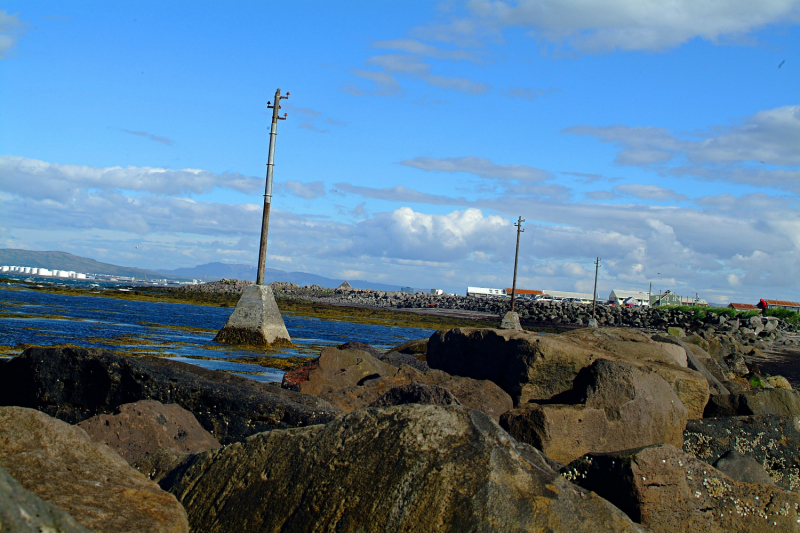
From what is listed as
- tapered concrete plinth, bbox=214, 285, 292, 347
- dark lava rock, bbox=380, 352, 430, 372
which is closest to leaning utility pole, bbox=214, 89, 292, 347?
tapered concrete plinth, bbox=214, 285, 292, 347

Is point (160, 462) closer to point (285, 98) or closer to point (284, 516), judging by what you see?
point (284, 516)

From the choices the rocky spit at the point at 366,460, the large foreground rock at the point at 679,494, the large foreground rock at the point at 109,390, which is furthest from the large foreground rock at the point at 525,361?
the large foreground rock at the point at 679,494

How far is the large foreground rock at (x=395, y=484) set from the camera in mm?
3670

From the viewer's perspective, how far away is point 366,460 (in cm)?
398

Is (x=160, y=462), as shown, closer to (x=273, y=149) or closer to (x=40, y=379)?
(x=40, y=379)

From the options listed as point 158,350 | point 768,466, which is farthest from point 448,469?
point 158,350

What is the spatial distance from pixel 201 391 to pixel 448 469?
4.16 meters

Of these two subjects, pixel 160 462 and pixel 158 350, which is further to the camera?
pixel 158 350

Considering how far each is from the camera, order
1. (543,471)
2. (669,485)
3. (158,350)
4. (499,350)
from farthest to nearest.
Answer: (158,350) → (499,350) → (669,485) → (543,471)

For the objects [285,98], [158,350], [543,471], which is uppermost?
[285,98]

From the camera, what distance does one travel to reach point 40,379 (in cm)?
752

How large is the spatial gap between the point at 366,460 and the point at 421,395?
3.84 m

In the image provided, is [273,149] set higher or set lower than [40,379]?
higher

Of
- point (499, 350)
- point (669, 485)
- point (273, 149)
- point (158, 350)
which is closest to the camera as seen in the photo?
point (669, 485)
